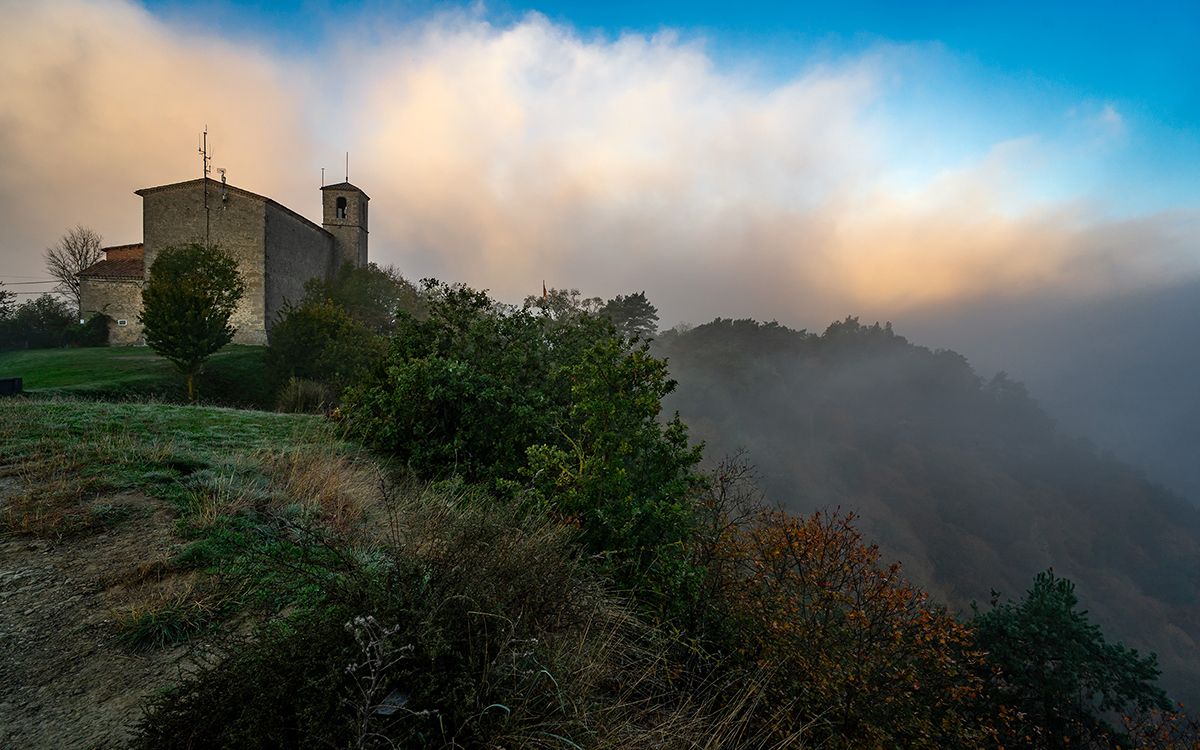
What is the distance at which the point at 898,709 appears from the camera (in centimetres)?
759

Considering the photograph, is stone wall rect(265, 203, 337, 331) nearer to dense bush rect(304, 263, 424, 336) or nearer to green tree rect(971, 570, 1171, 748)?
dense bush rect(304, 263, 424, 336)

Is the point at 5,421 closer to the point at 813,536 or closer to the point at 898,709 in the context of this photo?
the point at 898,709

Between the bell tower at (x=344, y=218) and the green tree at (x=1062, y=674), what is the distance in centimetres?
4610

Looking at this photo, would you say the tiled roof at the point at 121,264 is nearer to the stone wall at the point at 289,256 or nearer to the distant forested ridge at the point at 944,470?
the stone wall at the point at 289,256

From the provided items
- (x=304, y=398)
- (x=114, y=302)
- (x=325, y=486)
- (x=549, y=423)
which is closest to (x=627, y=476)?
(x=549, y=423)

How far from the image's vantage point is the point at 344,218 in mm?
42406

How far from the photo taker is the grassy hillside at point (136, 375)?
19.7 meters

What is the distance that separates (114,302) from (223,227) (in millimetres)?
9769

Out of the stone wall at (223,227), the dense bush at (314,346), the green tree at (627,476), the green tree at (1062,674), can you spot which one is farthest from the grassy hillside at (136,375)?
the green tree at (1062,674)

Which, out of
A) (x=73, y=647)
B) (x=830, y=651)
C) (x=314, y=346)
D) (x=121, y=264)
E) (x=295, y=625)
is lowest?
(x=830, y=651)

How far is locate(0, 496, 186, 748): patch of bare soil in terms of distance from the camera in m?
2.36

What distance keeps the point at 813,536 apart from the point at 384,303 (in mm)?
35255

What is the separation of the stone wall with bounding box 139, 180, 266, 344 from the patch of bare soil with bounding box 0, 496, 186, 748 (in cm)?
3516

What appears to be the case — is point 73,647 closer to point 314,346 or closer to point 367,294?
point 314,346
